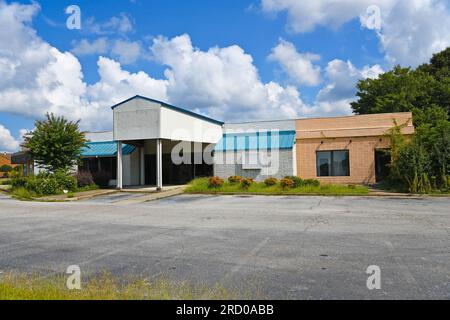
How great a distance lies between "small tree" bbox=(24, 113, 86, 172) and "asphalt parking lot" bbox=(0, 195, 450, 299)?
11.5 meters

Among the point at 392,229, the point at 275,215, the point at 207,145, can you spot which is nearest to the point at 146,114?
the point at 207,145

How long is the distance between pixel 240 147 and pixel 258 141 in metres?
1.35

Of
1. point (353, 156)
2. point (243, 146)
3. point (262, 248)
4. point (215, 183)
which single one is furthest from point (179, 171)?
point (262, 248)

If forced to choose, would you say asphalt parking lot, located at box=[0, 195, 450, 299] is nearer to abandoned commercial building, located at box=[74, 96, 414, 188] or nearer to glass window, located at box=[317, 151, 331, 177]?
abandoned commercial building, located at box=[74, 96, 414, 188]

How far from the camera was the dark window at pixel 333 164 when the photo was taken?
81.0 ft

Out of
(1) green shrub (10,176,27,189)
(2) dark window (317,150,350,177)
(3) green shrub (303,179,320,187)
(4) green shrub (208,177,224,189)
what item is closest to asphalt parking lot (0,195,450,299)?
(3) green shrub (303,179,320,187)

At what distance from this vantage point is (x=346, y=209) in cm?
1355

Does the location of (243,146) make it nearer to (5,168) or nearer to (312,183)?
(312,183)

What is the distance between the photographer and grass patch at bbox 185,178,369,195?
19.6m

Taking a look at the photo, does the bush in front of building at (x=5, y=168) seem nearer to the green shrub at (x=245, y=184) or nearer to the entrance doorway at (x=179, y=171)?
the entrance doorway at (x=179, y=171)

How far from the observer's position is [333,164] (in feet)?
82.1

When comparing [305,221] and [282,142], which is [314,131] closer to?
[282,142]

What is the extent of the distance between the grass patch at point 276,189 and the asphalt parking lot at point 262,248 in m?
6.45

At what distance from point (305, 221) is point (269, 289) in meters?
6.16
